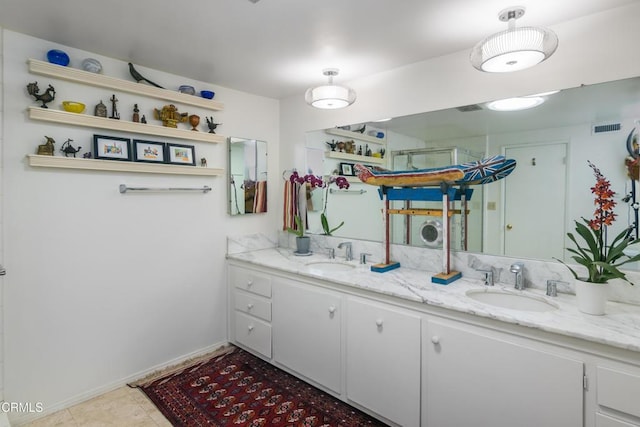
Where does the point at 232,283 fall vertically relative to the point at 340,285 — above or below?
below

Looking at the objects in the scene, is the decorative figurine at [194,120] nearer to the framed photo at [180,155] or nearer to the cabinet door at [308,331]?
the framed photo at [180,155]

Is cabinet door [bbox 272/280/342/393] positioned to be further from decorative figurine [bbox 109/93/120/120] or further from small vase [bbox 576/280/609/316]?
decorative figurine [bbox 109/93/120/120]

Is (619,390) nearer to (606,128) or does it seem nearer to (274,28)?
(606,128)

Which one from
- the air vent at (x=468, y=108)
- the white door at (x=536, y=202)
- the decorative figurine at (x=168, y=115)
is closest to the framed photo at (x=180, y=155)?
the decorative figurine at (x=168, y=115)

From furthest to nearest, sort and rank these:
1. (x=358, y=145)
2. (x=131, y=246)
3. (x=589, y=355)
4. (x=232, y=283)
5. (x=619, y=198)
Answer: (x=232, y=283) → (x=358, y=145) → (x=131, y=246) → (x=619, y=198) → (x=589, y=355)

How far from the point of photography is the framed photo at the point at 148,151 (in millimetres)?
2324

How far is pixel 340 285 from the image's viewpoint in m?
2.04

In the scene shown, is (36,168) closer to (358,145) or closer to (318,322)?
(318,322)

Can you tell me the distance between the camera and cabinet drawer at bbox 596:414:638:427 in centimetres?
119

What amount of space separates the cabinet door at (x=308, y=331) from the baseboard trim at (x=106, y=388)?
0.70 meters

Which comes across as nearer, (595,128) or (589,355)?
(589,355)

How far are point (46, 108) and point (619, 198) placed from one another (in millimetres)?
3070

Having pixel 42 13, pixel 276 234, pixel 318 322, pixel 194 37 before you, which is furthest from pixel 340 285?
pixel 42 13

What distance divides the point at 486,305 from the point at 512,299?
36cm
